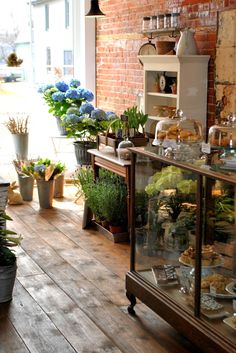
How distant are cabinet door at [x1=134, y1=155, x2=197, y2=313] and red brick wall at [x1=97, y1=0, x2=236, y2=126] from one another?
194cm

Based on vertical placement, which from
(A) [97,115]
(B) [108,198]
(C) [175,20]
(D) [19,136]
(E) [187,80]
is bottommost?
(B) [108,198]

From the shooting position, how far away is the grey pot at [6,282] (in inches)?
155

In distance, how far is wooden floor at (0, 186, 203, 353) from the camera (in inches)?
134

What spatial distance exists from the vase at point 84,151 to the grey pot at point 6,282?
2528 millimetres

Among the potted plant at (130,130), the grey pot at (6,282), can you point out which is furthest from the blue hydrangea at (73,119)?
the grey pot at (6,282)

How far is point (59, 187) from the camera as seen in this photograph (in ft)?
23.1

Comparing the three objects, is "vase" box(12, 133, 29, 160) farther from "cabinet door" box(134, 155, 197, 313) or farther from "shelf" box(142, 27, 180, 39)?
"cabinet door" box(134, 155, 197, 313)

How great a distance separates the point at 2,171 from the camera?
780 cm

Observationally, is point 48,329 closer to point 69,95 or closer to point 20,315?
point 20,315

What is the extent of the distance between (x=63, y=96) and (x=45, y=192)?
3.99 ft

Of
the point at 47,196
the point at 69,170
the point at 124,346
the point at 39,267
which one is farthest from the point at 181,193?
the point at 69,170

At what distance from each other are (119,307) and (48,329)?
549 mm

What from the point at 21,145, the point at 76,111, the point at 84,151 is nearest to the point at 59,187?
the point at 21,145

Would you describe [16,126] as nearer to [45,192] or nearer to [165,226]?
[45,192]
